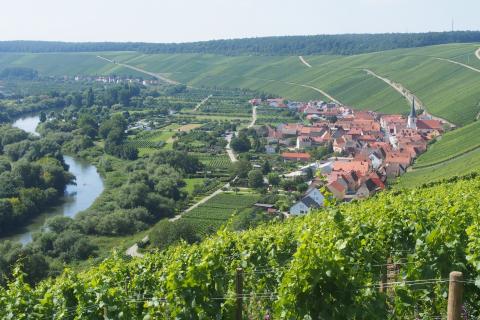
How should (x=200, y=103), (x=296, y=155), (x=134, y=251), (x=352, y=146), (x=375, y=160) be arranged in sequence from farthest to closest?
1. (x=200, y=103)
2. (x=352, y=146)
3. (x=296, y=155)
4. (x=375, y=160)
5. (x=134, y=251)

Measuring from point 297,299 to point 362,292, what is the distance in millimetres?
630

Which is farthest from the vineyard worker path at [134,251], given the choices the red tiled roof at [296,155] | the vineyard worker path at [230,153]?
the red tiled roof at [296,155]

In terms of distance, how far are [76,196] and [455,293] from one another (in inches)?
1557

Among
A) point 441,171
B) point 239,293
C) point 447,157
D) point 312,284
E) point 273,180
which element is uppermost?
point 312,284

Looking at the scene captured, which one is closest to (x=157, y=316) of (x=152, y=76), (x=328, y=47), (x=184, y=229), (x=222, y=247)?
(x=222, y=247)

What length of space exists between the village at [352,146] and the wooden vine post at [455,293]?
28.9 metres

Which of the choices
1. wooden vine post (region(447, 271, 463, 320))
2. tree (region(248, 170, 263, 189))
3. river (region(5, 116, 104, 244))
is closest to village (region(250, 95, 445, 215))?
tree (region(248, 170, 263, 189))

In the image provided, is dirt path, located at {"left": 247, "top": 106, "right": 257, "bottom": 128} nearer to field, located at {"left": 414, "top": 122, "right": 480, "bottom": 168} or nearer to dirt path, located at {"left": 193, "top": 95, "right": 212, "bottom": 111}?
dirt path, located at {"left": 193, "top": 95, "right": 212, "bottom": 111}

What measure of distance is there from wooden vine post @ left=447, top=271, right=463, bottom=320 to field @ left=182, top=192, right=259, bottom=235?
84.7 ft

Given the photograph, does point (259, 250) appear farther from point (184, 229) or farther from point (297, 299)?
point (184, 229)

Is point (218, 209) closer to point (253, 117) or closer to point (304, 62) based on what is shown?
point (253, 117)

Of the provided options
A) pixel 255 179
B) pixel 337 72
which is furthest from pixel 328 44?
pixel 255 179

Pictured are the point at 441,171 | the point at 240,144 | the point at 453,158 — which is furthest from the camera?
the point at 240,144

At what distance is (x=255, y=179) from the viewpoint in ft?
139
